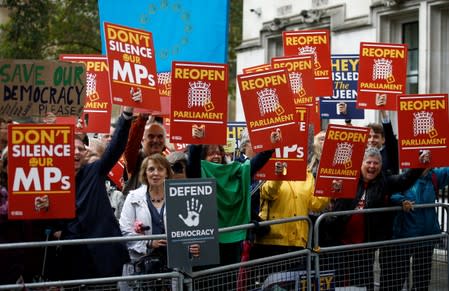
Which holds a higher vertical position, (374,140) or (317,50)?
(317,50)

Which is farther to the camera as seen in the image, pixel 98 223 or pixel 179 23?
pixel 179 23

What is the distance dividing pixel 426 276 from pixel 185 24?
11.1 feet

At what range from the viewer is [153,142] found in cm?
837

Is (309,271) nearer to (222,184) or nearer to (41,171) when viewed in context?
(222,184)

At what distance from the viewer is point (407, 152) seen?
8469mm

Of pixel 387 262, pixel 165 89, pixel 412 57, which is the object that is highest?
pixel 412 57

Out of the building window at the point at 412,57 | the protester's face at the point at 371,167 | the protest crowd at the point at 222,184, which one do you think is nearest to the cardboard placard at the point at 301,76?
the protest crowd at the point at 222,184

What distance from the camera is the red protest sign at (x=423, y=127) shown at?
8.48m

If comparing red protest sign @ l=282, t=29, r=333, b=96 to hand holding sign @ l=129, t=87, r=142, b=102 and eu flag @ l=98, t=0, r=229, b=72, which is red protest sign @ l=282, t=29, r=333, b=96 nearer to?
eu flag @ l=98, t=0, r=229, b=72

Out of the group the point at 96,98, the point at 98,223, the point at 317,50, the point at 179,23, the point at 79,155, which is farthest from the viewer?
the point at 317,50

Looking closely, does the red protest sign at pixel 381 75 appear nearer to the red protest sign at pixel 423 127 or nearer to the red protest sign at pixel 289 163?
the red protest sign at pixel 423 127

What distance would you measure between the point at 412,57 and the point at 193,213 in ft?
38.1

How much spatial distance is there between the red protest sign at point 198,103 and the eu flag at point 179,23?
1.45 m

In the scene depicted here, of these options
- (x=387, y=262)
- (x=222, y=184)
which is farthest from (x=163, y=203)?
(x=387, y=262)
